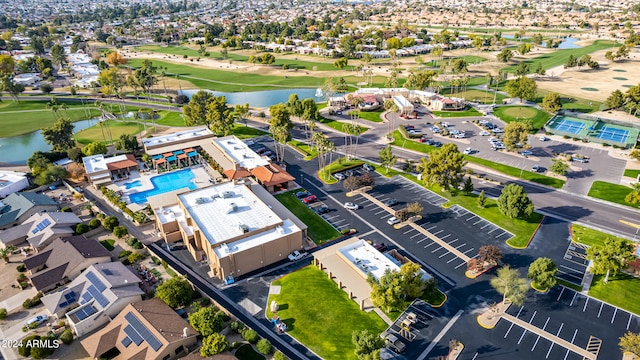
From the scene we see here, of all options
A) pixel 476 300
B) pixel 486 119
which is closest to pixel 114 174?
pixel 476 300

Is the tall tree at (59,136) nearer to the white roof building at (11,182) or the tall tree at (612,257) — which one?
the white roof building at (11,182)

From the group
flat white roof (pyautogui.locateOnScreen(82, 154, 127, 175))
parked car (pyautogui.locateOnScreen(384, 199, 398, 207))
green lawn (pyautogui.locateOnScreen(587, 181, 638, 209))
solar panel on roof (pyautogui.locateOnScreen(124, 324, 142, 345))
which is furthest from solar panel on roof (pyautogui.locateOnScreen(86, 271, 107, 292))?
green lawn (pyautogui.locateOnScreen(587, 181, 638, 209))

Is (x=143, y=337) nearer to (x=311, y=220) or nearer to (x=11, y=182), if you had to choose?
(x=311, y=220)

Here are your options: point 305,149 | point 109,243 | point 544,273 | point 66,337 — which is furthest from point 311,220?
point 66,337

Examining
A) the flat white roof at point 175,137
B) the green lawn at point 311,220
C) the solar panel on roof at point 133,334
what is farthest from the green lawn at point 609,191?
the flat white roof at point 175,137

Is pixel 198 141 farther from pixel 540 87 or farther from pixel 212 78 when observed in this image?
pixel 540 87

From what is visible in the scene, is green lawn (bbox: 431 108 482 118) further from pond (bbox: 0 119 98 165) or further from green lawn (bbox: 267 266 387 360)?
pond (bbox: 0 119 98 165)
